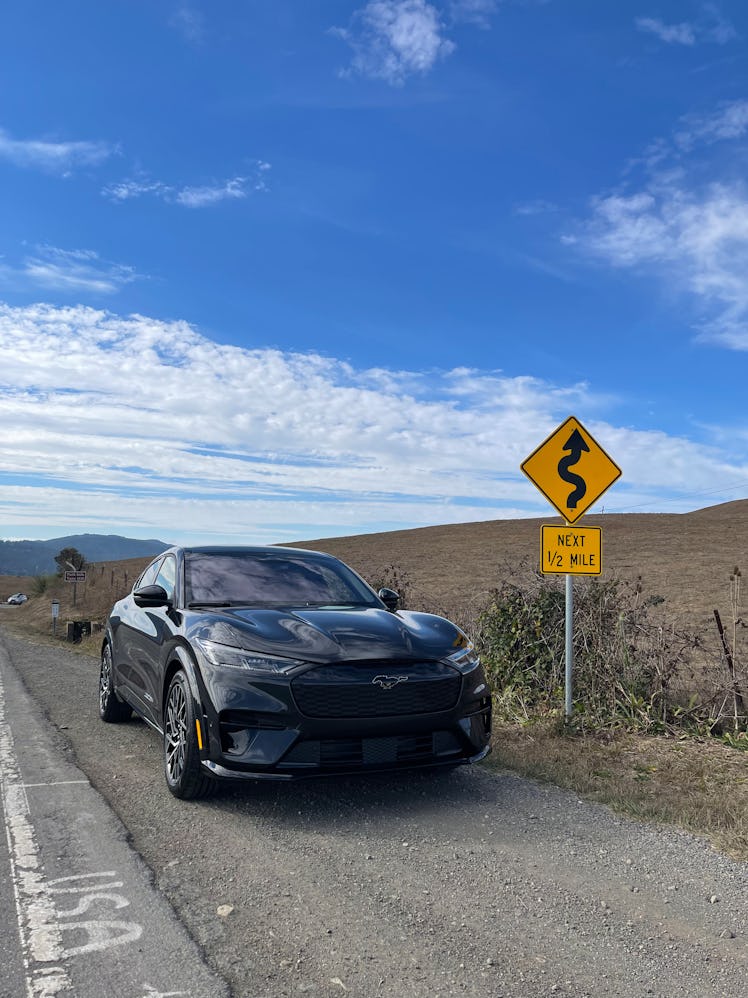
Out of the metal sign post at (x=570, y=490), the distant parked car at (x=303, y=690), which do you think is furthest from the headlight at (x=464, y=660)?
the metal sign post at (x=570, y=490)

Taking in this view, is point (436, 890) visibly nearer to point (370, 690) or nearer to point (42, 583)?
point (370, 690)

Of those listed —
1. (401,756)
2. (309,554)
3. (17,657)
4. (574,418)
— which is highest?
(574,418)

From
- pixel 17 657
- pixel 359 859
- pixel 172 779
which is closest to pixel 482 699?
pixel 359 859

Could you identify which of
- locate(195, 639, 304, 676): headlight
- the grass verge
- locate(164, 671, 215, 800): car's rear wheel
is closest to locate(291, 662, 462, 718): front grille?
locate(195, 639, 304, 676): headlight

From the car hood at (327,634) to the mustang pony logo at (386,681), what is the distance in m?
0.11

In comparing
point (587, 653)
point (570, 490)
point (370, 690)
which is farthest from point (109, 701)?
point (570, 490)

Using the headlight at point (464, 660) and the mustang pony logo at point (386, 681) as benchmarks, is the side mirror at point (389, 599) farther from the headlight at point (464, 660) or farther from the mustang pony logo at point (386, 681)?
the mustang pony logo at point (386, 681)

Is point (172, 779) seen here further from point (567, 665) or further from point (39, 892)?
point (567, 665)

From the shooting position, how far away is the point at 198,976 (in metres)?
2.77

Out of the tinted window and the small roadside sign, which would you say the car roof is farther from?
the small roadside sign

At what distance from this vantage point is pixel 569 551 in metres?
7.13

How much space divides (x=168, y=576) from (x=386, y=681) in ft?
8.14

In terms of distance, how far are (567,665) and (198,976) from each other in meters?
4.89

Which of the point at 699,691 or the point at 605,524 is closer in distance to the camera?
the point at 699,691
